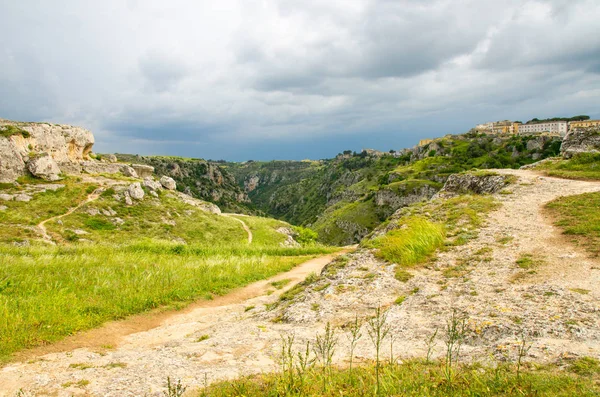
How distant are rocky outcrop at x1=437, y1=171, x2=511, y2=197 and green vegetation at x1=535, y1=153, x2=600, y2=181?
12.3ft

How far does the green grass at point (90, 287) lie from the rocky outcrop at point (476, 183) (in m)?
12.6

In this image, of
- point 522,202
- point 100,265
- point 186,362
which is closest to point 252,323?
point 186,362

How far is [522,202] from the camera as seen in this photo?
51.8 ft

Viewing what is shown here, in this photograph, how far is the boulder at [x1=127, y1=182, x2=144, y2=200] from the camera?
153ft

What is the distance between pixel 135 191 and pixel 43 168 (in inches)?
453

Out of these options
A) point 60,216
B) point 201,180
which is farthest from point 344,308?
point 201,180

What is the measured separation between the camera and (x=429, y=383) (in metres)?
4.31

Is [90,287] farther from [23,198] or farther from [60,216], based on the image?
[23,198]

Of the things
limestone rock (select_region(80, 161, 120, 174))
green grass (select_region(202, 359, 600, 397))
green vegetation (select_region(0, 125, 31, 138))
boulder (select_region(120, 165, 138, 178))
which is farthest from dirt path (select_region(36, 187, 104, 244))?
green grass (select_region(202, 359, 600, 397))

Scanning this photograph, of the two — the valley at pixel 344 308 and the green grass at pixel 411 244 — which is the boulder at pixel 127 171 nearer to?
the valley at pixel 344 308

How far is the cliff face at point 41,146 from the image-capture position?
1673 inches

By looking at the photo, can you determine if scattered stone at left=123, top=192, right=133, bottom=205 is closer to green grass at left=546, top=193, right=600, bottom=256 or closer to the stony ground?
the stony ground

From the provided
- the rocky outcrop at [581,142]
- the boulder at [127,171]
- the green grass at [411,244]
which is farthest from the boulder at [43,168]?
the rocky outcrop at [581,142]

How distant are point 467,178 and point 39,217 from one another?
135 feet
